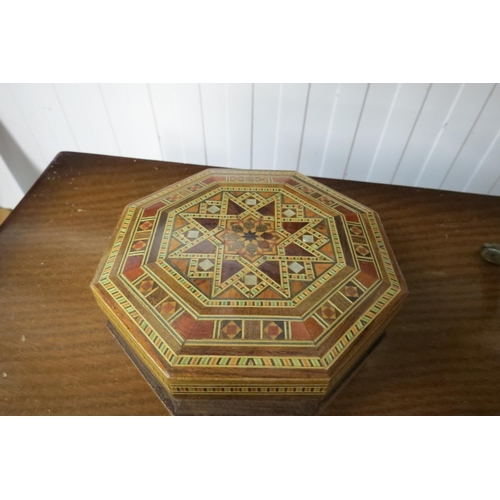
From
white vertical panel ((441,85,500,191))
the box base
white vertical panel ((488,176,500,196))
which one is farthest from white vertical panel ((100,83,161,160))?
white vertical panel ((488,176,500,196))

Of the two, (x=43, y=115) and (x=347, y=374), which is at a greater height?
(x=43, y=115)

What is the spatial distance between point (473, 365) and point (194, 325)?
588 millimetres

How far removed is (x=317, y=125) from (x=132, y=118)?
65 centimetres

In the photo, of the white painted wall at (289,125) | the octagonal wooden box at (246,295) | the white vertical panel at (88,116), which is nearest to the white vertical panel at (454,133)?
the white painted wall at (289,125)

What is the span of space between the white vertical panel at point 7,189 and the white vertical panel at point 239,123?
3.27 feet

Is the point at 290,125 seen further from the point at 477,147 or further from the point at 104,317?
the point at 104,317

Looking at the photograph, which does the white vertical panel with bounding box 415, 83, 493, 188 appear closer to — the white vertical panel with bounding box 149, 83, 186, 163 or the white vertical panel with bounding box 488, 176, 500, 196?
the white vertical panel with bounding box 488, 176, 500, 196

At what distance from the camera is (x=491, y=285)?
955 millimetres

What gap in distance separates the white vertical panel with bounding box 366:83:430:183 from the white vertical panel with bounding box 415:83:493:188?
0.10 metres

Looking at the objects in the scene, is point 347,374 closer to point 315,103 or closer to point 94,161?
point 315,103

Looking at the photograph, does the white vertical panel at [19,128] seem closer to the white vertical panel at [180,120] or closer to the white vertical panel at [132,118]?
the white vertical panel at [132,118]

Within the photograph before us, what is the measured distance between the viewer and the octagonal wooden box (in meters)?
0.67
